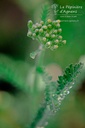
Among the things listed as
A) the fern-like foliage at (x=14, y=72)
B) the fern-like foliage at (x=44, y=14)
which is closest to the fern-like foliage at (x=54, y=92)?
the fern-like foliage at (x=14, y=72)

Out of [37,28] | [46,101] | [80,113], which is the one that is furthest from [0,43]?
[80,113]

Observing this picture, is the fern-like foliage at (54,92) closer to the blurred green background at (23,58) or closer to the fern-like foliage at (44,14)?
the blurred green background at (23,58)

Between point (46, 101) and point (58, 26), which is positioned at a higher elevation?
point (58, 26)

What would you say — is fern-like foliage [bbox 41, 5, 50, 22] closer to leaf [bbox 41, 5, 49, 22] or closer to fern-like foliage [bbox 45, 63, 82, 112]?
leaf [bbox 41, 5, 49, 22]

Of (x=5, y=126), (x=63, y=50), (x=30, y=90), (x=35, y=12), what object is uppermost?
(x=35, y=12)

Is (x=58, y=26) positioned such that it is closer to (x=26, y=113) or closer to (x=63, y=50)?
(x=63, y=50)

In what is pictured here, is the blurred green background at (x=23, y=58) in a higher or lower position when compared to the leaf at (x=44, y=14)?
lower
